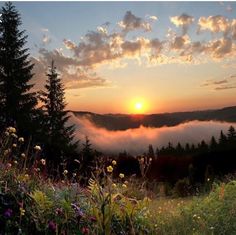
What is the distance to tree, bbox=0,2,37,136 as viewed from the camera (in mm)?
30188

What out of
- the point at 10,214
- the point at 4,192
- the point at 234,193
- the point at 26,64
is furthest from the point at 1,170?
the point at 26,64

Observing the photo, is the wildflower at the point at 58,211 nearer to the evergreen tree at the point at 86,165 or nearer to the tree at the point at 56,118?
the evergreen tree at the point at 86,165

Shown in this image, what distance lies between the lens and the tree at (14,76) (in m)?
30.2

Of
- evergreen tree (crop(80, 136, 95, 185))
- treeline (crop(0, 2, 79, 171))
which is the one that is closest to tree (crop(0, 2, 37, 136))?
treeline (crop(0, 2, 79, 171))

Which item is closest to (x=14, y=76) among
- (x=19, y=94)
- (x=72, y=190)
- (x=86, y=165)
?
(x=19, y=94)

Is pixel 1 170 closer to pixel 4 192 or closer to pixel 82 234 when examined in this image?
pixel 4 192

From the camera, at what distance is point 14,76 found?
3191cm

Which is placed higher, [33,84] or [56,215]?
[33,84]

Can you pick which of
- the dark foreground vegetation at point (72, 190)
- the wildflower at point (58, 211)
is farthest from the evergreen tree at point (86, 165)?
the wildflower at point (58, 211)

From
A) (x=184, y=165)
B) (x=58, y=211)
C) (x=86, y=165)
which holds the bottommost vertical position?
(x=184, y=165)

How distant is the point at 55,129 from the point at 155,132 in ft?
75.5

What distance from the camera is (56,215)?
5.60 metres

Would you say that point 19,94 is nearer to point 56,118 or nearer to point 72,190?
point 56,118

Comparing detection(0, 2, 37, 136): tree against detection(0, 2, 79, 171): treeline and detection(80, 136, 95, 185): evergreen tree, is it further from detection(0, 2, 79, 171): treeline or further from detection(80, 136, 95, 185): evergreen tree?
detection(80, 136, 95, 185): evergreen tree
